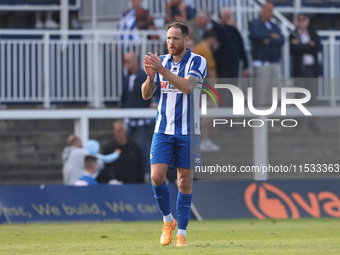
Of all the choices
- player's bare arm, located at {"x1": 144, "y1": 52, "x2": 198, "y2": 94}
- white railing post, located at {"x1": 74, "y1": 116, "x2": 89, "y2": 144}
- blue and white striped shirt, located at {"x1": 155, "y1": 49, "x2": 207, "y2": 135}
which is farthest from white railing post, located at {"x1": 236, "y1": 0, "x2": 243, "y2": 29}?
player's bare arm, located at {"x1": 144, "y1": 52, "x2": 198, "y2": 94}

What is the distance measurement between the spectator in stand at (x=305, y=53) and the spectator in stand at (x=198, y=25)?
1958mm

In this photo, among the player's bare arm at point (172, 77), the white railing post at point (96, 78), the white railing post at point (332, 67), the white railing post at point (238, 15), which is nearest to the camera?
the player's bare arm at point (172, 77)

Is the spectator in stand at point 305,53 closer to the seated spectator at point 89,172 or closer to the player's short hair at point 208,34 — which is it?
the player's short hair at point 208,34

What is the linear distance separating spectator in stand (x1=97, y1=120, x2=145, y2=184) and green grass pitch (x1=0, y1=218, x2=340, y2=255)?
176cm

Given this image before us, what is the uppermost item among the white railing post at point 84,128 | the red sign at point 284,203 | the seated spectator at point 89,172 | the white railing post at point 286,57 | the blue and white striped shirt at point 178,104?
the white railing post at point 286,57

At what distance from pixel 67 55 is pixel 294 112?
5198 millimetres

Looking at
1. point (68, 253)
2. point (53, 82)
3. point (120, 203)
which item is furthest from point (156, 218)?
point (68, 253)

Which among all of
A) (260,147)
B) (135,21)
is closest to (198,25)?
(135,21)

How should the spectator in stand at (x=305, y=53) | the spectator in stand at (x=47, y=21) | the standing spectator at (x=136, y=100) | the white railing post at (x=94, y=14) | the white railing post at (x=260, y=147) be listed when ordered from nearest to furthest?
the standing spectator at (x=136, y=100)
the spectator in stand at (x=305, y=53)
the white railing post at (x=260, y=147)
the white railing post at (x=94, y=14)
the spectator in stand at (x=47, y=21)

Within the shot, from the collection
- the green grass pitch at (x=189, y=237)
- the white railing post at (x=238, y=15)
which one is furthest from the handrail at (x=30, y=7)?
the green grass pitch at (x=189, y=237)

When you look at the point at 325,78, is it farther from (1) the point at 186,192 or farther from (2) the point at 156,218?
(1) the point at 186,192

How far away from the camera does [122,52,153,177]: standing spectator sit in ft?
60.5

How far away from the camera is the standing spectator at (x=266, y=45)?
19188 mm

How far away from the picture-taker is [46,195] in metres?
16.5
